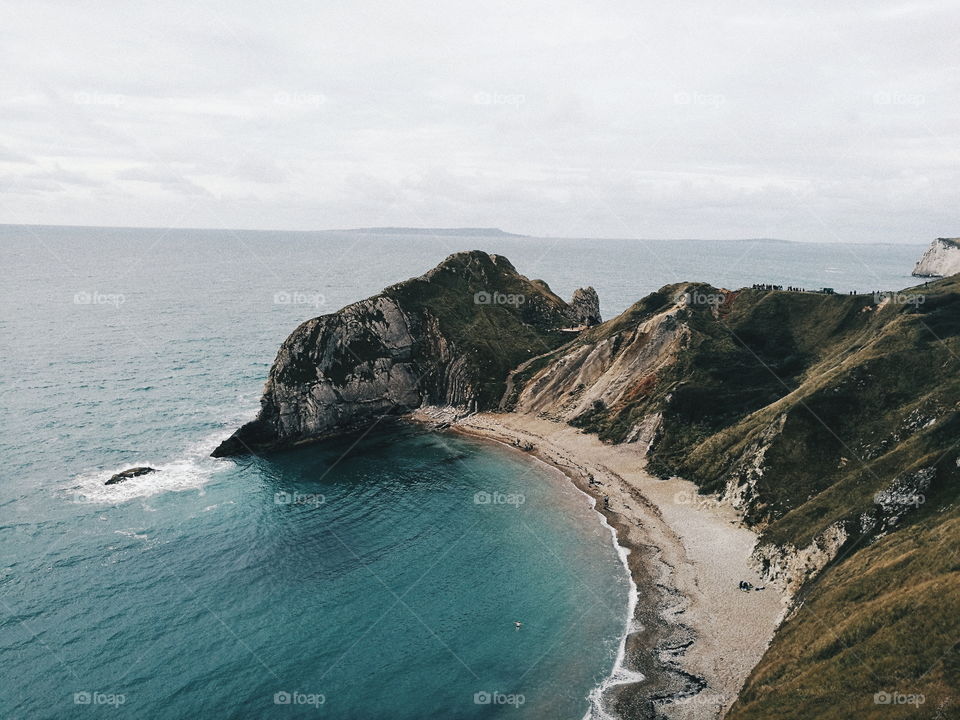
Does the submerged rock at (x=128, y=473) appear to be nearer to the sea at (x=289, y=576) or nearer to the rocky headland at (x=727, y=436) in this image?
the sea at (x=289, y=576)

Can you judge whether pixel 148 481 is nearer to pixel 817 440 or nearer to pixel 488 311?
pixel 488 311

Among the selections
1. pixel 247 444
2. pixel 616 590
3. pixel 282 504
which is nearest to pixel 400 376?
pixel 247 444

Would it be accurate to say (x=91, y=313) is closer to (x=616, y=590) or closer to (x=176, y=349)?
(x=176, y=349)

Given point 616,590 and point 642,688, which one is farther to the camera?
point 616,590

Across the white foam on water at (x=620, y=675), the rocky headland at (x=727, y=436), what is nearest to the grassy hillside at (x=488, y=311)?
the rocky headland at (x=727, y=436)

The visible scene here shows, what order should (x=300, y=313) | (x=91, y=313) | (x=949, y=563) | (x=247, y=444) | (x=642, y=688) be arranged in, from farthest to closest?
1. (x=300, y=313)
2. (x=91, y=313)
3. (x=247, y=444)
4. (x=642, y=688)
5. (x=949, y=563)

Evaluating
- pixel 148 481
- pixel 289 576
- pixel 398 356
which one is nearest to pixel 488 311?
pixel 398 356
